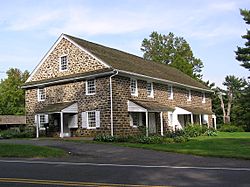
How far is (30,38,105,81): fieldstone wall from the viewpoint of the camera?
29.1 m

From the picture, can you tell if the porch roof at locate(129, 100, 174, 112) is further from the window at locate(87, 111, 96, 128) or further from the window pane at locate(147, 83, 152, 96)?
the window at locate(87, 111, 96, 128)

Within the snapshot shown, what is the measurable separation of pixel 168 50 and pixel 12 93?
96.9 ft

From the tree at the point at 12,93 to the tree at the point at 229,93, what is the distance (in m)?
35.2

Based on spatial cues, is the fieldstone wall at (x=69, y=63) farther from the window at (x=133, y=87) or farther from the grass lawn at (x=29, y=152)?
the grass lawn at (x=29, y=152)

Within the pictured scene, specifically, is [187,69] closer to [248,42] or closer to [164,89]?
[248,42]

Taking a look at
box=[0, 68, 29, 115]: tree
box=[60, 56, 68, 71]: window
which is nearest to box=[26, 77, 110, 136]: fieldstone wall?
box=[60, 56, 68, 71]: window

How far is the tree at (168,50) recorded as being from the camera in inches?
2606

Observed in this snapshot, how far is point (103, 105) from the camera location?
27.5 m

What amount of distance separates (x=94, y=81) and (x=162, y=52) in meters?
41.1

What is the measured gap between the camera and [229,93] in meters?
66.8

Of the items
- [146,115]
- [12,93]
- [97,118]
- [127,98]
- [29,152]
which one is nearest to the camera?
[29,152]

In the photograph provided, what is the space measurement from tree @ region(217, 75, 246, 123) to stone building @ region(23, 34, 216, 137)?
27901 millimetres

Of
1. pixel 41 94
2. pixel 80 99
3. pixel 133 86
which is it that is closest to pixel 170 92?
pixel 133 86

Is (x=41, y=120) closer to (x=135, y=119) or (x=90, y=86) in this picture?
(x=90, y=86)
